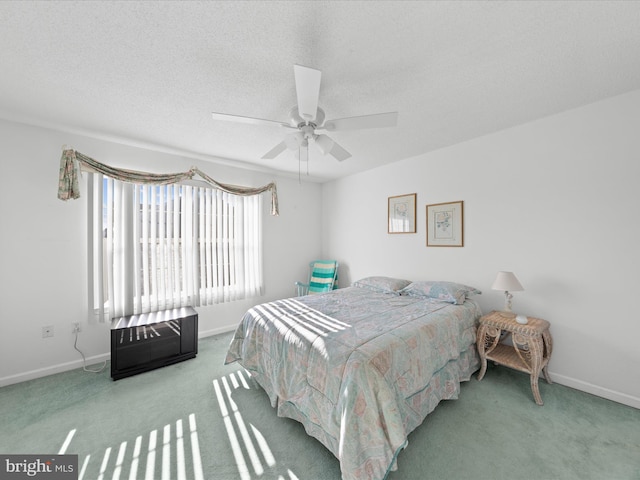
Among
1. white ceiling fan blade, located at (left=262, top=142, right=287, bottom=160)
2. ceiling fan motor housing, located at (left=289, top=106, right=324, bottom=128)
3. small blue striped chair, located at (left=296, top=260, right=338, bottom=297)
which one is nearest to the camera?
ceiling fan motor housing, located at (left=289, top=106, right=324, bottom=128)

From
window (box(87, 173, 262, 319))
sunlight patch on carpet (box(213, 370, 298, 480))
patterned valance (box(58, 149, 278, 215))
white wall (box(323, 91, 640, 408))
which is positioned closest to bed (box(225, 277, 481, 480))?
sunlight patch on carpet (box(213, 370, 298, 480))

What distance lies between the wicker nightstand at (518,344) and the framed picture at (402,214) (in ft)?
4.96

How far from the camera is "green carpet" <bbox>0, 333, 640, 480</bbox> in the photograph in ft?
4.86

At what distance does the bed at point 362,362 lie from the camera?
134 centimetres

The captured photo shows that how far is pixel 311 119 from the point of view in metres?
1.75

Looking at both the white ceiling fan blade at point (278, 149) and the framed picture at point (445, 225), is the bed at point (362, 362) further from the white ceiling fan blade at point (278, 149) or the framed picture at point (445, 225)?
the white ceiling fan blade at point (278, 149)

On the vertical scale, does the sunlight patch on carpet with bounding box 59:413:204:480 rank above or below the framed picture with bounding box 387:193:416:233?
below

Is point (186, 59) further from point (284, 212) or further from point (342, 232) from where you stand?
point (342, 232)

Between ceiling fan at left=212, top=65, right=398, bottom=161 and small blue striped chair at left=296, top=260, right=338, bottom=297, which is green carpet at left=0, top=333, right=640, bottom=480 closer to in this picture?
small blue striped chair at left=296, top=260, right=338, bottom=297

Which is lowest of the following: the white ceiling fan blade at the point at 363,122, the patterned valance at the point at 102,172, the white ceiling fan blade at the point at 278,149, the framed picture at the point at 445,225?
the framed picture at the point at 445,225

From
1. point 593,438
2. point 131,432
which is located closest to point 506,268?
point 593,438

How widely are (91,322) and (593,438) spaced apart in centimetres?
470
